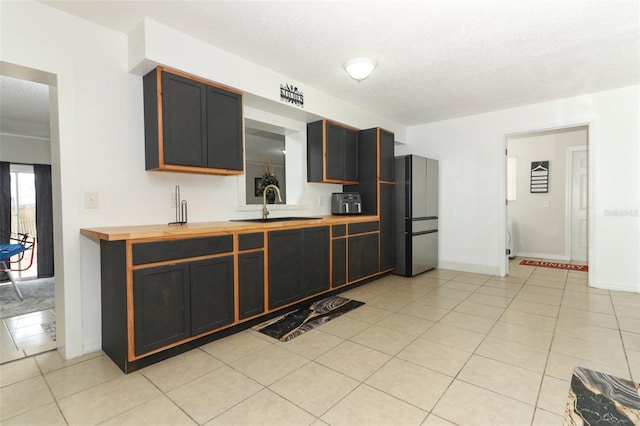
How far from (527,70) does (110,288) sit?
4319mm

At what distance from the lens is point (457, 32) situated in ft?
8.47

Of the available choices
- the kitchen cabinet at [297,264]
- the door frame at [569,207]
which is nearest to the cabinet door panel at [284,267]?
the kitchen cabinet at [297,264]

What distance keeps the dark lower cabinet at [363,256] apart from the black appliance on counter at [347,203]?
16.9 inches

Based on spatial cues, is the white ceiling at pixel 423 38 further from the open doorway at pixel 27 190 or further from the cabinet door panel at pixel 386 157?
the open doorway at pixel 27 190

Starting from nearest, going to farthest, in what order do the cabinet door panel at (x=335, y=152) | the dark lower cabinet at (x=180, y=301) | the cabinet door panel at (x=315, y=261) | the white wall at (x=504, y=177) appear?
the dark lower cabinet at (x=180, y=301) < the cabinet door panel at (x=315, y=261) < the white wall at (x=504, y=177) < the cabinet door panel at (x=335, y=152)

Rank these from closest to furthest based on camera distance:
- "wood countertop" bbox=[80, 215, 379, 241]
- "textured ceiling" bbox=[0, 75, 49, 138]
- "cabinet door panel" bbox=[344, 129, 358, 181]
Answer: "wood countertop" bbox=[80, 215, 379, 241] → "textured ceiling" bbox=[0, 75, 49, 138] → "cabinet door panel" bbox=[344, 129, 358, 181]

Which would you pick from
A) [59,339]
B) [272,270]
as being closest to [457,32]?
[272,270]

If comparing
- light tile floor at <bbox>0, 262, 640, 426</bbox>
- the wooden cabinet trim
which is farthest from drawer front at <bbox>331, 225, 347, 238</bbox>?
the wooden cabinet trim

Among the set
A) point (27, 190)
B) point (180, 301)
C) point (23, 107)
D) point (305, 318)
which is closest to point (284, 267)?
point (305, 318)

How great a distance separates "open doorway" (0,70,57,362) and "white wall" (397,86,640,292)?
5.48m

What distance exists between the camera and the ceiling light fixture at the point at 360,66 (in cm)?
299

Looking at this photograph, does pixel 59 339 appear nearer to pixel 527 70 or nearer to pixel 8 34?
pixel 8 34

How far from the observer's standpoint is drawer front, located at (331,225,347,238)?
12.1 ft

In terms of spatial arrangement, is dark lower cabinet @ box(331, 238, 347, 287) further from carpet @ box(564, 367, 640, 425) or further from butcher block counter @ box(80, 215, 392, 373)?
carpet @ box(564, 367, 640, 425)
